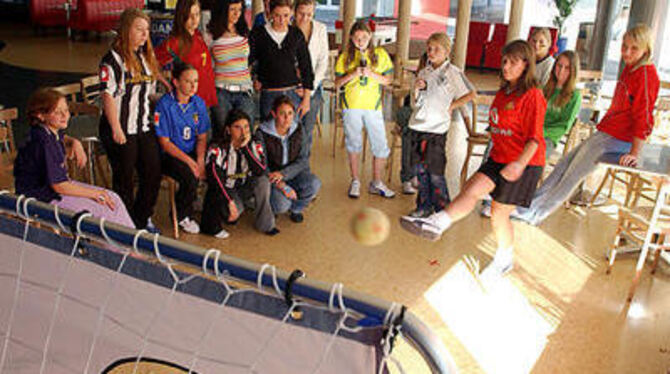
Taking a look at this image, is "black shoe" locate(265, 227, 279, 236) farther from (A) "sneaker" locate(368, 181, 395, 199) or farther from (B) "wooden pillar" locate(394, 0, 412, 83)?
(B) "wooden pillar" locate(394, 0, 412, 83)

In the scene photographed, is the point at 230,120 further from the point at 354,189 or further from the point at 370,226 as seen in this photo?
the point at 354,189

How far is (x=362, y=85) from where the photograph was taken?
4844 mm

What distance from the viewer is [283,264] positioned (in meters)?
4.02

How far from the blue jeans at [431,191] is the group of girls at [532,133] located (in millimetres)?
823

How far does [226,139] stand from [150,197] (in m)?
0.68

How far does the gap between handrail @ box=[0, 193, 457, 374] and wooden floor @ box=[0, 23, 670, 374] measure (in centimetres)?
181

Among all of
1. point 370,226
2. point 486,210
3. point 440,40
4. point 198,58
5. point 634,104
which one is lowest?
point 486,210

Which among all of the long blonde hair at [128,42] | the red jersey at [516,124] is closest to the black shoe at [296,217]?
the long blonde hair at [128,42]

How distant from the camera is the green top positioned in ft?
15.0

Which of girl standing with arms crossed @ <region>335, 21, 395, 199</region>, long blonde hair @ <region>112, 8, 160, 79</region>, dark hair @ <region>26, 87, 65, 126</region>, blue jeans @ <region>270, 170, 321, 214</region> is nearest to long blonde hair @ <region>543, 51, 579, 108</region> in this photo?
girl standing with arms crossed @ <region>335, 21, 395, 199</region>

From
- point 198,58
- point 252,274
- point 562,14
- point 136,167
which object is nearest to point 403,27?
point 562,14

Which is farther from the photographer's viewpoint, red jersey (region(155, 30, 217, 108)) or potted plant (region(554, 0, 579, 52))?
potted plant (region(554, 0, 579, 52))

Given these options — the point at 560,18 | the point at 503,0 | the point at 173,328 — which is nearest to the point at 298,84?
the point at 173,328

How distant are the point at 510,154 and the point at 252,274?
2.53 m
